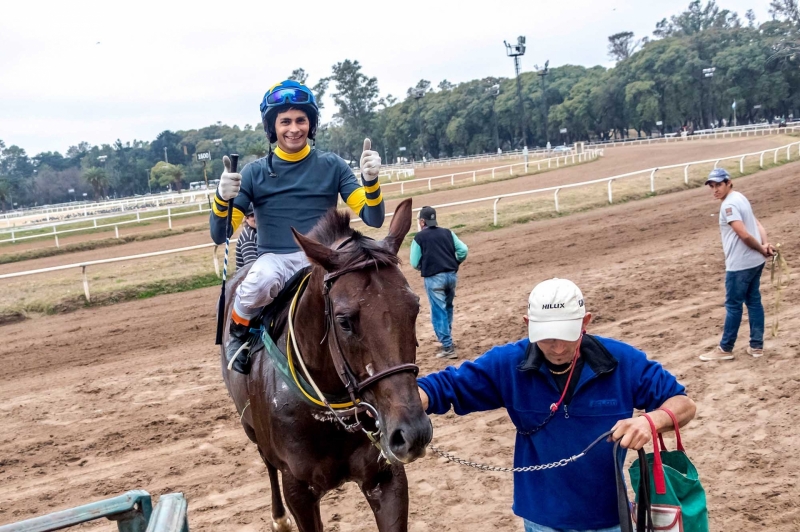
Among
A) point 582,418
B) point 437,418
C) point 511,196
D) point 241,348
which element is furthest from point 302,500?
point 511,196

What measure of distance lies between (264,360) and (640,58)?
275ft

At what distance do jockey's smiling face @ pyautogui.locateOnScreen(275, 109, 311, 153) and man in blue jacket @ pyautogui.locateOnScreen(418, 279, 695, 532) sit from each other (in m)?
1.89

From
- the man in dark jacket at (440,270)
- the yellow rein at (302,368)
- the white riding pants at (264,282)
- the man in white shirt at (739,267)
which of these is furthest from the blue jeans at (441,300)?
the yellow rein at (302,368)

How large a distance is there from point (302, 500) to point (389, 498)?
0.49 metres

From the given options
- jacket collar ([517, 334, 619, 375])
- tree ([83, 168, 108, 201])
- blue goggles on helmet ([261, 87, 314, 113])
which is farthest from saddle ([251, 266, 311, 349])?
tree ([83, 168, 108, 201])

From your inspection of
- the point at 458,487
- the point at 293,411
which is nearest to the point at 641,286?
the point at 458,487

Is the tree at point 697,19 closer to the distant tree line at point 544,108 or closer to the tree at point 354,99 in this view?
the distant tree line at point 544,108

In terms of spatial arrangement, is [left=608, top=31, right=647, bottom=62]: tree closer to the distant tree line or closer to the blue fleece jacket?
the distant tree line

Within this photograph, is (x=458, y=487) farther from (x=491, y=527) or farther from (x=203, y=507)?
(x=203, y=507)

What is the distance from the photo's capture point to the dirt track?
489cm

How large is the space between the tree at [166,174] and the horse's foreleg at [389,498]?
56545mm

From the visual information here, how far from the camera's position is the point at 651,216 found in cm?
1734

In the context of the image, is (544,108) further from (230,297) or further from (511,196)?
(230,297)

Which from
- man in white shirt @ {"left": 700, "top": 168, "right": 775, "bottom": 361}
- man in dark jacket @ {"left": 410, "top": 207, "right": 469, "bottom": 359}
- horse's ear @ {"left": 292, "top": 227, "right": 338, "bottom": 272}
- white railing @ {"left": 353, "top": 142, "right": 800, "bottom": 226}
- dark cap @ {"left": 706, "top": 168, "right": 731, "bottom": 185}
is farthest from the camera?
white railing @ {"left": 353, "top": 142, "right": 800, "bottom": 226}
